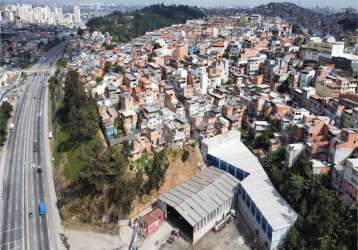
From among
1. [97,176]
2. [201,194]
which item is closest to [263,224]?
[201,194]

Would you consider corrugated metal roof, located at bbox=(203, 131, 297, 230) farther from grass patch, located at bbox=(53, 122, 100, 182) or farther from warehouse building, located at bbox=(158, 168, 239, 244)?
grass patch, located at bbox=(53, 122, 100, 182)

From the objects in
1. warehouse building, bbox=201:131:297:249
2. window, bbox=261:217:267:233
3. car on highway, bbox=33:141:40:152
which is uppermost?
warehouse building, bbox=201:131:297:249

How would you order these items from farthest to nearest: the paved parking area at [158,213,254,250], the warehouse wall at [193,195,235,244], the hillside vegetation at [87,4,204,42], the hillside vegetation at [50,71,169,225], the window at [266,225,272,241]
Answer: the hillside vegetation at [87,4,204,42] < the hillside vegetation at [50,71,169,225] < the warehouse wall at [193,195,235,244] < the paved parking area at [158,213,254,250] < the window at [266,225,272,241]

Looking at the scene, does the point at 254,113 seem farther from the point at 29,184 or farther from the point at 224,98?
the point at 29,184

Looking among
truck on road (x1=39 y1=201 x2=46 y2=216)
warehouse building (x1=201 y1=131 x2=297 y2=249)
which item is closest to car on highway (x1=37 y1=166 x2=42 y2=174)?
truck on road (x1=39 y1=201 x2=46 y2=216)

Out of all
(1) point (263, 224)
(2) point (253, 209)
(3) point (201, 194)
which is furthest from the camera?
(3) point (201, 194)

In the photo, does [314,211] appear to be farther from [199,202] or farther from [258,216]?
[199,202]

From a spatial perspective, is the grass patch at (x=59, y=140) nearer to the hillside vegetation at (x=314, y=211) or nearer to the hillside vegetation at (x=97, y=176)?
the hillside vegetation at (x=97, y=176)

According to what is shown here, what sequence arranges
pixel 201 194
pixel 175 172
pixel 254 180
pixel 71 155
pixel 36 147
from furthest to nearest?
1. pixel 36 147
2. pixel 71 155
3. pixel 175 172
4. pixel 254 180
5. pixel 201 194
